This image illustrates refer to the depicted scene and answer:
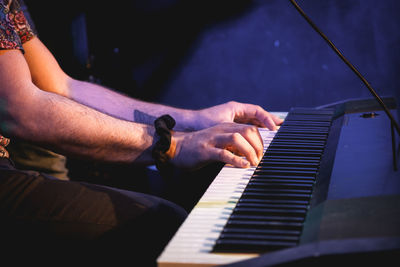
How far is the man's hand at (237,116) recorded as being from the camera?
5.28 feet

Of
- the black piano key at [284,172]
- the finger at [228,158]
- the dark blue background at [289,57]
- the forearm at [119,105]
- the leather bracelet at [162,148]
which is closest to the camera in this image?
the black piano key at [284,172]

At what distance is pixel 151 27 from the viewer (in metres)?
3.50

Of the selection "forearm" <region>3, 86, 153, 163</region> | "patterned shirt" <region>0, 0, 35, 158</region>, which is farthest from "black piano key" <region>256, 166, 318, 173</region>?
"patterned shirt" <region>0, 0, 35, 158</region>

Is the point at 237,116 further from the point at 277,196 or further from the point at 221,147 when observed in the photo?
the point at 277,196

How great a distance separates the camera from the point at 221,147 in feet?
4.12

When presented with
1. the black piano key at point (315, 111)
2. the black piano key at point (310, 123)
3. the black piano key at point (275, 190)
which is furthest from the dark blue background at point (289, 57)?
the black piano key at point (275, 190)

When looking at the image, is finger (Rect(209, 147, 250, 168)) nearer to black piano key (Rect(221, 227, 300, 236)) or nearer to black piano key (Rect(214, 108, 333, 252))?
black piano key (Rect(214, 108, 333, 252))

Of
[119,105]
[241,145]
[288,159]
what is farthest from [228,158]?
[119,105]

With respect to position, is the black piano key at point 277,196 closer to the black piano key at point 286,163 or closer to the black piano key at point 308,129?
the black piano key at point 286,163

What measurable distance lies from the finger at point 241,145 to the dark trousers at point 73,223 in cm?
26

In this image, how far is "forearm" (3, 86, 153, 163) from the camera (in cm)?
127

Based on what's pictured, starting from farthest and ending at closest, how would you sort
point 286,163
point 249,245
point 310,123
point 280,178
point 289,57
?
1. point 289,57
2. point 310,123
3. point 286,163
4. point 280,178
5. point 249,245

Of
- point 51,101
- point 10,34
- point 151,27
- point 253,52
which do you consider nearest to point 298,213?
point 51,101

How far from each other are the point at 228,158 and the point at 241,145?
5cm
